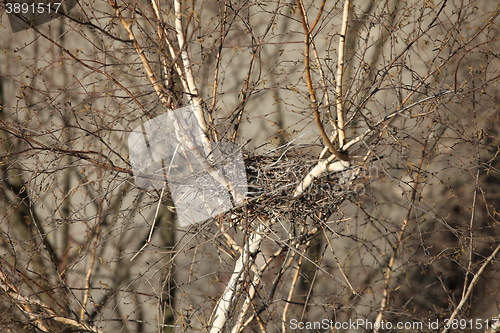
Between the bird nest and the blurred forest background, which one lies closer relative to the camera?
the bird nest

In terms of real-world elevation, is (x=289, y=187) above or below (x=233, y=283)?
above

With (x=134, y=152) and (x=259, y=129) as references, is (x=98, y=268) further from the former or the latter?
(x=134, y=152)

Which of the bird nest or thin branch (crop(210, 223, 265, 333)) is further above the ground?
the bird nest

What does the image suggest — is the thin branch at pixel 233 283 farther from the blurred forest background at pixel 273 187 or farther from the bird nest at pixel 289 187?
the bird nest at pixel 289 187

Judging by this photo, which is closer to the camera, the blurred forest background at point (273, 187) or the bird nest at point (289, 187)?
the bird nest at point (289, 187)

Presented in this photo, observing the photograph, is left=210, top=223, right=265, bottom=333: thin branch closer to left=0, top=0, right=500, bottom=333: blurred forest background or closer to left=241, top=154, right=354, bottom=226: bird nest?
left=0, top=0, right=500, bottom=333: blurred forest background

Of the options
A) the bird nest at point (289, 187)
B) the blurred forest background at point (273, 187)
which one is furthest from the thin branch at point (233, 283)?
the bird nest at point (289, 187)

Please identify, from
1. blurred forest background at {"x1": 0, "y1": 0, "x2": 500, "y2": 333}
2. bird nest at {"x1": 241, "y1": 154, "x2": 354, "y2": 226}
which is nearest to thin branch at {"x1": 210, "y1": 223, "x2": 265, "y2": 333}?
blurred forest background at {"x1": 0, "y1": 0, "x2": 500, "y2": 333}

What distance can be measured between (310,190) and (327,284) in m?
1.75

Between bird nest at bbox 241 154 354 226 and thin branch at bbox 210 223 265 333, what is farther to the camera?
thin branch at bbox 210 223 265 333

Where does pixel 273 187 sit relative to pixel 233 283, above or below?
above

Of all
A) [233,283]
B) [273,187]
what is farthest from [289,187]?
[233,283]

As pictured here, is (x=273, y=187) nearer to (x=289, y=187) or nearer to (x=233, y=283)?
(x=289, y=187)

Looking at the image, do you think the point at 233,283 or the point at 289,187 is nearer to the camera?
the point at 289,187
